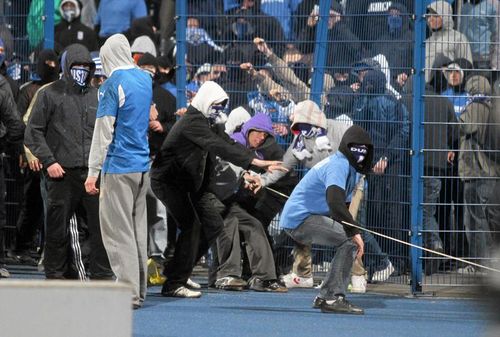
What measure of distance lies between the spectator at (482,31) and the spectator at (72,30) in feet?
20.8

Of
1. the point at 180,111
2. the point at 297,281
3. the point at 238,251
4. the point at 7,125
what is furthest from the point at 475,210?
the point at 7,125

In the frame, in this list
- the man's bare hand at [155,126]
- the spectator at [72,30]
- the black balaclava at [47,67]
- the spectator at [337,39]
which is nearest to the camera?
the spectator at [337,39]

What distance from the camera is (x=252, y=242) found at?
14.0 metres

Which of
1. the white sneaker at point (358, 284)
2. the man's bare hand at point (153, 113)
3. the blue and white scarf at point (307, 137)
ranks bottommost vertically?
the white sneaker at point (358, 284)

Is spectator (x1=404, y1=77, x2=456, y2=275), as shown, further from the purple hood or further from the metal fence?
the purple hood

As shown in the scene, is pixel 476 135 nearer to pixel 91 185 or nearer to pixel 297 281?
pixel 297 281

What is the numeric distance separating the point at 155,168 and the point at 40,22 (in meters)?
3.30

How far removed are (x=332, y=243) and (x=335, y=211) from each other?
67 centimetres

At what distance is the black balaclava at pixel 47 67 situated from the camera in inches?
587

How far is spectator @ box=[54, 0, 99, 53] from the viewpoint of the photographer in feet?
60.4

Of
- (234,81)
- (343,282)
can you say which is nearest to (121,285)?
(343,282)

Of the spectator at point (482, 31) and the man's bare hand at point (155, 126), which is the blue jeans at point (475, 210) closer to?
the spectator at point (482, 31)

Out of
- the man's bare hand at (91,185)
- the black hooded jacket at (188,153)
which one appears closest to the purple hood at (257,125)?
the black hooded jacket at (188,153)

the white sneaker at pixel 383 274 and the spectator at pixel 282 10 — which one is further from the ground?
the spectator at pixel 282 10
